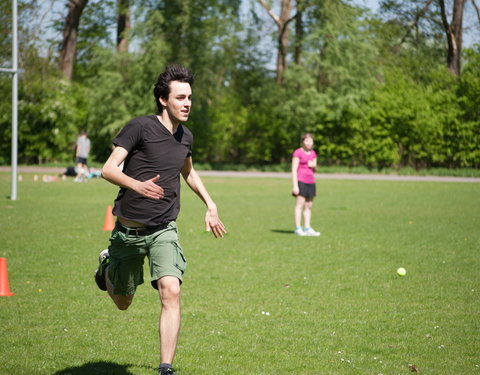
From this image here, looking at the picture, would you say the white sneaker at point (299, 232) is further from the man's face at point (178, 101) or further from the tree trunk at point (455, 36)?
the tree trunk at point (455, 36)

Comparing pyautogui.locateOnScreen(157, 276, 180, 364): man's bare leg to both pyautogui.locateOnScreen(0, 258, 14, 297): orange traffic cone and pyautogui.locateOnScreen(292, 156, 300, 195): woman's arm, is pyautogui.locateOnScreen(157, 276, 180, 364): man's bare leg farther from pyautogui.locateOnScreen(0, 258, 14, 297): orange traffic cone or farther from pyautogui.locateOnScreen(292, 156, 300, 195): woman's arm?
pyautogui.locateOnScreen(292, 156, 300, 195): woman's arm

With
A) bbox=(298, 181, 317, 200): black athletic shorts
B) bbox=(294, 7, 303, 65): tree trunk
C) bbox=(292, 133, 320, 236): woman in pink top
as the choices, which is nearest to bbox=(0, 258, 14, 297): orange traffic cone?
bbox=(292, 133, 320, 236): woman in pink top

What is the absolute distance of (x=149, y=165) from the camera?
4.86m

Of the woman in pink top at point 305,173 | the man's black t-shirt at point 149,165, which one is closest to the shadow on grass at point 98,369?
the man's black t-shirt at point 149,165

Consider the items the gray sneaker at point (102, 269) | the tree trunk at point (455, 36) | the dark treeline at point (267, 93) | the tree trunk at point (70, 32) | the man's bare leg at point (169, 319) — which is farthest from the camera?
the tree trunk at point (70, 32)

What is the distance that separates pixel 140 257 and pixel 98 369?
38.9 inches

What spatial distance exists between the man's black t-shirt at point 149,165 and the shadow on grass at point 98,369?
1261mm

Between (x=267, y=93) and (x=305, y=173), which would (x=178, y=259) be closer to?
(x=305, y=173)

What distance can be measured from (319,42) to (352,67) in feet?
8.73

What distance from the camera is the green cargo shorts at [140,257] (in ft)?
15.7

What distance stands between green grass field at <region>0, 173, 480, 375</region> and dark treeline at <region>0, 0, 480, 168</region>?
2331 cm

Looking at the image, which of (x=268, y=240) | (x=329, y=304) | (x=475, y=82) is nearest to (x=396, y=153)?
(x=475, y=82)

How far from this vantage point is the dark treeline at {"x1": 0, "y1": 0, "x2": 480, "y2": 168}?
37781mm

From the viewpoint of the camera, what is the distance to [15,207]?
17.7m
